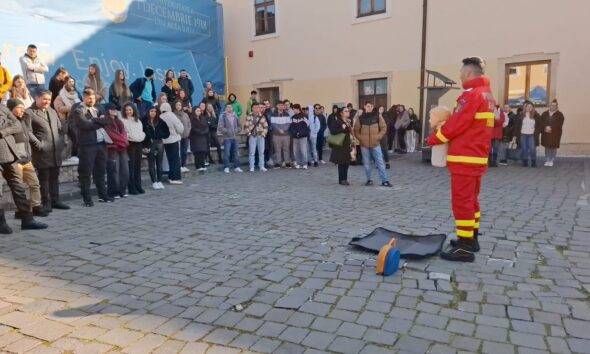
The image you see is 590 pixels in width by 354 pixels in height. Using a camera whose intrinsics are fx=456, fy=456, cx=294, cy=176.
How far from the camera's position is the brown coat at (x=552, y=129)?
1273cm

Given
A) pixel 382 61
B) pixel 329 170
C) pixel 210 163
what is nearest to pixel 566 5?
pixel 382 61

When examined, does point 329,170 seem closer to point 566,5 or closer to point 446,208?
point 446,208

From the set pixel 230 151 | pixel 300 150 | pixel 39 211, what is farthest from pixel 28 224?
pixel 300 150

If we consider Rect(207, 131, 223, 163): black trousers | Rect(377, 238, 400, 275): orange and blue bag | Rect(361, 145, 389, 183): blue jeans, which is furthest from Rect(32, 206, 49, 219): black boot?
Rect(207, 131, 223, 163): black trousers

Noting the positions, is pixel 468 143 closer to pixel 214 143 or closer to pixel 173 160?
pixel 173 160

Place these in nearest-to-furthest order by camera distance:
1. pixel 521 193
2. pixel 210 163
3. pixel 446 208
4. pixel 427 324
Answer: pixel 427 324
pixel 446 208
pixel 521 193
pixel 210 163

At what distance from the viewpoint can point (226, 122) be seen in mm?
12164

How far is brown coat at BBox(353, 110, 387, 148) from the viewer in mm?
9458

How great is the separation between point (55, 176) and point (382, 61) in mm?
13669

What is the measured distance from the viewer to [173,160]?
10.2m

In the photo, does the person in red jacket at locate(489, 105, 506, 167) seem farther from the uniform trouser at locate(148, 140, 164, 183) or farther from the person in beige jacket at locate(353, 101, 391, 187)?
the uniform trouser at locate(148, 140, 164, 183)

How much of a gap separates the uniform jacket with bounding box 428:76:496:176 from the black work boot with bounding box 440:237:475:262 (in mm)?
702

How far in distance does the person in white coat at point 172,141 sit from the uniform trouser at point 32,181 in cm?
330

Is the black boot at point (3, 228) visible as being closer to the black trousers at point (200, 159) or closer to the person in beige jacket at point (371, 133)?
the black trousers at point (200, 159)
